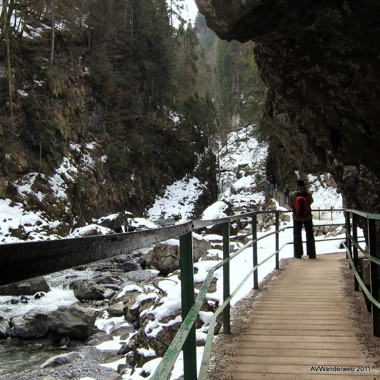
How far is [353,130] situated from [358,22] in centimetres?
279

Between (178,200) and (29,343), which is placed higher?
(178,200)

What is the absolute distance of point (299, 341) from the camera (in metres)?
4.38

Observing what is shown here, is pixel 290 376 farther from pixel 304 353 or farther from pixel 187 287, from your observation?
pixel 187 287

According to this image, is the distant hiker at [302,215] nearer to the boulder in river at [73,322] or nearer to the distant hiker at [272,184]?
the boulder in river at [73,322]

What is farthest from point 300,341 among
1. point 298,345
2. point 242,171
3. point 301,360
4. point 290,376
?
point 242,171

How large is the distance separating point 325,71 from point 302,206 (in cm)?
Answer: 383

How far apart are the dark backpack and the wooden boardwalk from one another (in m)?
3.33

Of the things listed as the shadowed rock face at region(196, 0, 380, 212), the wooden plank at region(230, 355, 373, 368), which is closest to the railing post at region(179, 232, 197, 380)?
the wooden plank at region(230, 355, 373, 368)

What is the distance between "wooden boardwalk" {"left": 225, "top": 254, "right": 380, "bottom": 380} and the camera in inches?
141

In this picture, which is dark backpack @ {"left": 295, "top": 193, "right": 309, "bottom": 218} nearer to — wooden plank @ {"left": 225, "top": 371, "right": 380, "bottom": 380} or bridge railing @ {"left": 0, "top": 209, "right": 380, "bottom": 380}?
wooden plank @ {"left": 225, "top": 371, "right": 380, "bottom": 380}

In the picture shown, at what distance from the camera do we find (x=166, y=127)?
44750 mm

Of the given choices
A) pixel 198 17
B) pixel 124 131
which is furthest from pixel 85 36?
pixel 198 17

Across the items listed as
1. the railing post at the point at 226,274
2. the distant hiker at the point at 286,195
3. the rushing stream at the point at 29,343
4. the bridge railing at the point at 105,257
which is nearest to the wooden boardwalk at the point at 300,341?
the railing post at the point at 226,274

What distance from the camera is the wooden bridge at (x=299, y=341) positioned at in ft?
11.8
